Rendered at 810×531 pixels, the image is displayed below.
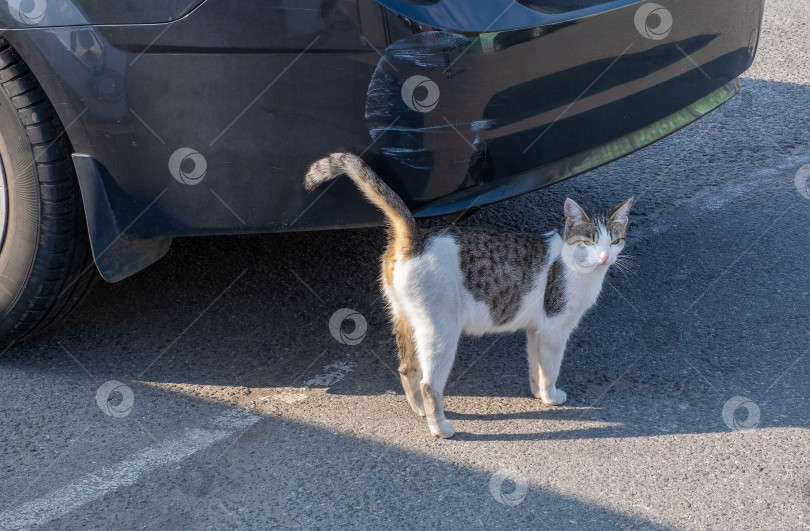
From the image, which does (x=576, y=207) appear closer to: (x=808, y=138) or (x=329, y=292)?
(x=329, y=292)

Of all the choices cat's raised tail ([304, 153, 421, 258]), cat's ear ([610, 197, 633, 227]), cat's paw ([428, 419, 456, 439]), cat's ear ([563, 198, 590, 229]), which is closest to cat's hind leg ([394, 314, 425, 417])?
cat's paw ([428, 419, 456, 439])

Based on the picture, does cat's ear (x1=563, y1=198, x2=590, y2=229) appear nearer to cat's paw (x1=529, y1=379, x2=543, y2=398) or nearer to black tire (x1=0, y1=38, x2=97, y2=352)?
cat's paw (x1=529, y1=379, x2=543, y2=398)

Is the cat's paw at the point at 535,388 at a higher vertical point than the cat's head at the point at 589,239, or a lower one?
lower

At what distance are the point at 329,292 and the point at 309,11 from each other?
1492mm

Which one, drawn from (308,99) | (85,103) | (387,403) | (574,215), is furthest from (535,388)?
(85,103)

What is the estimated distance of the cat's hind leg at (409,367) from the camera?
10.1 feet

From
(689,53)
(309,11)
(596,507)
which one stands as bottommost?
(596,507)

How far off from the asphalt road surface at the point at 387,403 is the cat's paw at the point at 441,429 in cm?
4

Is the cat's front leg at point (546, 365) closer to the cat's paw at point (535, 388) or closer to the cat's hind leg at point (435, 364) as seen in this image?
the cat's paw at point (535, 388)

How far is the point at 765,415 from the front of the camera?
3.02 m

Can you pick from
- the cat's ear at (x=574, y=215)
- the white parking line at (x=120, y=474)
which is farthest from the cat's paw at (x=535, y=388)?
the white parking line at (x=120, y=474)

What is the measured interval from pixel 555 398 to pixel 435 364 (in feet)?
1.61

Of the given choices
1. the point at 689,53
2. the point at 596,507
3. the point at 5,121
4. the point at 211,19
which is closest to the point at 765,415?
the point at 596,507

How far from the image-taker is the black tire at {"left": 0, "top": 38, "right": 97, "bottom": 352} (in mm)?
2885
